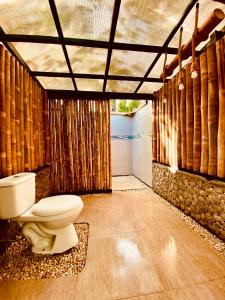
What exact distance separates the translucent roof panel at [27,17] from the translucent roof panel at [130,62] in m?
0.78

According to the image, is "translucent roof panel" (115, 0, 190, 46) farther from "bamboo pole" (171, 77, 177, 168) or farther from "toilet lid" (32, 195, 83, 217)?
"toilet lid" (32, 195, 83, 217)

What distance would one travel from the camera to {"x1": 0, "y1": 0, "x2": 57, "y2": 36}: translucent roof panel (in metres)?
1.47

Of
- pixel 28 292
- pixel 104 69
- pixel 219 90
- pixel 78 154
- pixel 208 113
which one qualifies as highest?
pixel 104 69

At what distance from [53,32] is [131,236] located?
2.31 meters

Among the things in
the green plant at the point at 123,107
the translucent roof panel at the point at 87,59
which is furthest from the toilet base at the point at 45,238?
the green plant at the point at 123,107

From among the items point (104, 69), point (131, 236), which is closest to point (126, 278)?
point (131, 236)

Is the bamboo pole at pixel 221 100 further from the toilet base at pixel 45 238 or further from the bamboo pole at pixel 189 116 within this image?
the toilet base at pixel 45 238

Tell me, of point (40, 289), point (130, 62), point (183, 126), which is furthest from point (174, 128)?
point (40, 289)

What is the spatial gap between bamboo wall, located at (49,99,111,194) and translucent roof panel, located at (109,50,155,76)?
1.02 meters

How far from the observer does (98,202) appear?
3.11 metres

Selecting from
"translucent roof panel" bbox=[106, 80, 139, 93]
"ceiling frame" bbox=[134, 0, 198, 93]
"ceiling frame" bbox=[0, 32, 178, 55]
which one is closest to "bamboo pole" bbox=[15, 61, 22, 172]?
"ceiling frame" bbox=[0, 32, 178, 55]

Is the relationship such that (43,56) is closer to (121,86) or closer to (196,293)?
(121,86)

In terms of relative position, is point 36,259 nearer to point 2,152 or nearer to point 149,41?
point 2,152

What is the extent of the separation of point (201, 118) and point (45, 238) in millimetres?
2054
